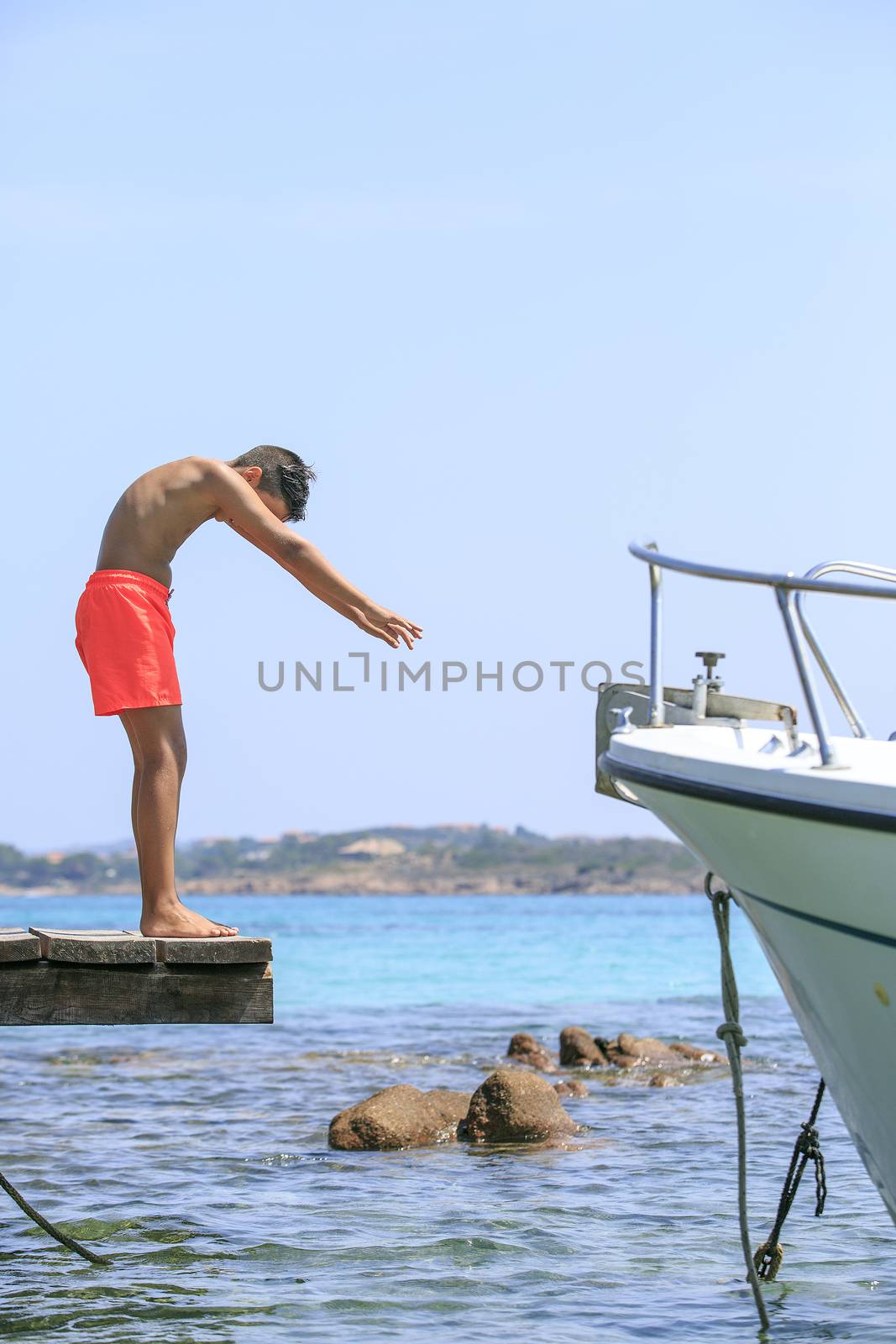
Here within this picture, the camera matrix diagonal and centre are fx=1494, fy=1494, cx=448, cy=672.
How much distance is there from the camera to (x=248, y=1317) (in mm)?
6199

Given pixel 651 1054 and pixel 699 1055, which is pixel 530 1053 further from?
pixel 699 1055

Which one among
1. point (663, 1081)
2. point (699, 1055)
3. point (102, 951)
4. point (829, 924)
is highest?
point (829, 924)

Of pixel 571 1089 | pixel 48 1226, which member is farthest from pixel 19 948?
pixel 571 1089

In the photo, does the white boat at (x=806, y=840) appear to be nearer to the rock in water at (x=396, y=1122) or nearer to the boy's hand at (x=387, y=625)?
the boy's hand at (x=387, y=625)

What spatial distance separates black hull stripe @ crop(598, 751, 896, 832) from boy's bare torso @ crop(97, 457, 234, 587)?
1.90m

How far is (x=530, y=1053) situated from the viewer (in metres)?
16.0

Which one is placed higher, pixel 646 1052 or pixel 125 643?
pixel 125 643

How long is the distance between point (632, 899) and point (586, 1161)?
437ft

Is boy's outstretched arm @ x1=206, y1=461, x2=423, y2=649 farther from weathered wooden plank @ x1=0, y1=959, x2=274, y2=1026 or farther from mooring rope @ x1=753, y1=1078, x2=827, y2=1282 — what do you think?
mooring rope @ x1=753, y1=1078, x2=827, y2=1282

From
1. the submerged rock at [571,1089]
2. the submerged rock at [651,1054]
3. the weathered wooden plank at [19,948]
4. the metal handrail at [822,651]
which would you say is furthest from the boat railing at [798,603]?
the submerged rock at [651,1054]

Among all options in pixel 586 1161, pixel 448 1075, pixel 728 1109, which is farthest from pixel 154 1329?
pixel 448 1075

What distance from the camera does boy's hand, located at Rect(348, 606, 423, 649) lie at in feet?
17.9

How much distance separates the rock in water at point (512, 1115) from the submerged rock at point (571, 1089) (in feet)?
8.11

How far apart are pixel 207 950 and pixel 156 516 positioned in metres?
1.62
